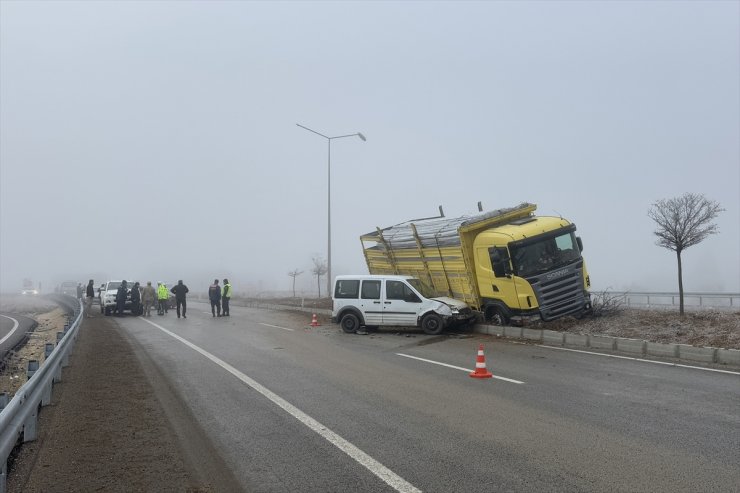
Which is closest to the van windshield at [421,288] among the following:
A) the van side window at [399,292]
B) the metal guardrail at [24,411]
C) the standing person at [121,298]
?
the van side window at [399,292]

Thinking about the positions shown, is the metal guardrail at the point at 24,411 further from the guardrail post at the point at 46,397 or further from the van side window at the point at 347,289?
the van side window at the point at 347,289

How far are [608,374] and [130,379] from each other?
798 cm

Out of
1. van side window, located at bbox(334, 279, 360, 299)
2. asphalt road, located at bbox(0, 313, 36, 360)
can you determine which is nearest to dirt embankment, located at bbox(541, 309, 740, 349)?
van side window, located at bbox(334, 279, 360, 299)

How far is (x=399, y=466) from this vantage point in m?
4.84

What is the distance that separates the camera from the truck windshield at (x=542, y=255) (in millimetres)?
14797

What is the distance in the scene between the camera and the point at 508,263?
14.8 metres

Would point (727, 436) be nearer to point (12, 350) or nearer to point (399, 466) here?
point (399, 466)

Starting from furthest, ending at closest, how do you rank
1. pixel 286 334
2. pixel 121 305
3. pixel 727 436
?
pixel 121 305 < pixel 286 334 < pixel 727 436

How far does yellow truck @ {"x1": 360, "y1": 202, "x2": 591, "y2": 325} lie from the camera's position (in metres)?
14.8

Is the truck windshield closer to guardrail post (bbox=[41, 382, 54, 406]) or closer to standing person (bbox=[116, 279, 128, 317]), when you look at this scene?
guardrail post (bbox=[41, 382, 54, 406])

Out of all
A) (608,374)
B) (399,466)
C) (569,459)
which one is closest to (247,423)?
(399,466)

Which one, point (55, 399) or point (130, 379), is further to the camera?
point (130, 379)

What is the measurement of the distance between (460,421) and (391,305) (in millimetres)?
10128

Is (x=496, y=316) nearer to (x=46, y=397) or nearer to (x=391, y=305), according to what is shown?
(x=391, y=305)
